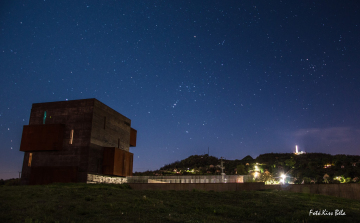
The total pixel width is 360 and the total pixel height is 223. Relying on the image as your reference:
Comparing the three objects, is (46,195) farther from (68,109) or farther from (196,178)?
(196,178)

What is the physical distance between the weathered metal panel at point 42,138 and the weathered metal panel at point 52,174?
7.16 feet

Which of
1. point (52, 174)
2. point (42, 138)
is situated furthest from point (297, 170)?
point (42, 138)

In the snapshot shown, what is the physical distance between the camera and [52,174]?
28141mm

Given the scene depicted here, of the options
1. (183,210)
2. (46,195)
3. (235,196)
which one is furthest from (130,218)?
(235,196)

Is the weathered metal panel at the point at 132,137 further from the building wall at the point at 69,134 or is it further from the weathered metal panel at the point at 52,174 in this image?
the weathered metal panel at the point at 52,174

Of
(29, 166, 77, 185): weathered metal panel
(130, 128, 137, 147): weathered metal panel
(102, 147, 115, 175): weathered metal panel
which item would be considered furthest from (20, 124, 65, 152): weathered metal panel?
(130, 128, 137, 147): weathered metal panel

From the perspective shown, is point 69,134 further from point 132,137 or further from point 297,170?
point 297,170

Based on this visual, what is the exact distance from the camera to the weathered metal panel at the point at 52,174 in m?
27.6

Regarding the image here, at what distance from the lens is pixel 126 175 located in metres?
34.5

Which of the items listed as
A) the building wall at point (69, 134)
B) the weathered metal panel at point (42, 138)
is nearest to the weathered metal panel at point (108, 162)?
the building wall at point (69, 134)

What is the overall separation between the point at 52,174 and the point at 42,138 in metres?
4.26

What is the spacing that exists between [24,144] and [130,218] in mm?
25331

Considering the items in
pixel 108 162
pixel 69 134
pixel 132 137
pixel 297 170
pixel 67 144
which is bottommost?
pixel 297 170

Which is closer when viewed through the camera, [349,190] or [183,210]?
[183,210]
